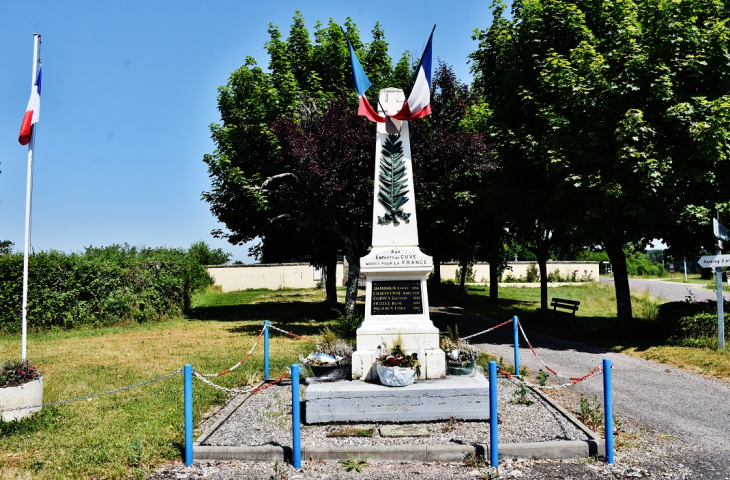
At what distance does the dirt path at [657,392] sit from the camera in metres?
6.59

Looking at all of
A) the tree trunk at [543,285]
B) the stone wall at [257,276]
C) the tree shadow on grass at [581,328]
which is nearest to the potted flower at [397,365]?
the tree shadow on grass at [581,328]

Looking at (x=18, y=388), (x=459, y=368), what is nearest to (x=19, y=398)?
(x=18, y=388)

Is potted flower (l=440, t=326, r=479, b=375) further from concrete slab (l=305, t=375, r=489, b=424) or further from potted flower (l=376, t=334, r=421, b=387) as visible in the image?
concrete slab (l=305, t=375, r=489, b=424)

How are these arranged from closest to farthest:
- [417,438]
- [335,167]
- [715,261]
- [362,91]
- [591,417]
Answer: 1. [417,438]
2. [591,417]
3. [362,91]
4. [715,261]
5. [335,167]

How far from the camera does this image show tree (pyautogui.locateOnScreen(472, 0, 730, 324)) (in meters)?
11.5

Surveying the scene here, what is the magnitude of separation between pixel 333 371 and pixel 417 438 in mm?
2071

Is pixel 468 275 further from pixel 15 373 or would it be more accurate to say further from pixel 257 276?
pixel 15 373

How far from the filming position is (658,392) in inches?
344

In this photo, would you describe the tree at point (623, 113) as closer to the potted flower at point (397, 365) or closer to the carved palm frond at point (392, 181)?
the carved palm frond at point (392, 181)

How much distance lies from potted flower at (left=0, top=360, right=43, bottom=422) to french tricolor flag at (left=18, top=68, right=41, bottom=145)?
3777mm

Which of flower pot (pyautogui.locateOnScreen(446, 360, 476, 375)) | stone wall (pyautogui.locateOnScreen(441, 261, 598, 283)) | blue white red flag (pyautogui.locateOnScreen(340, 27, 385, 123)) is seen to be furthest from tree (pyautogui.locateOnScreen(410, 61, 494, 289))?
stone wall (pyautogui.locateOnScreen(441, 261, 598, 283))

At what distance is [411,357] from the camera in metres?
7.62

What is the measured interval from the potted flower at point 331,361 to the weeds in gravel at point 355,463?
218 cm

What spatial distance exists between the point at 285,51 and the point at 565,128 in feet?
41.3
